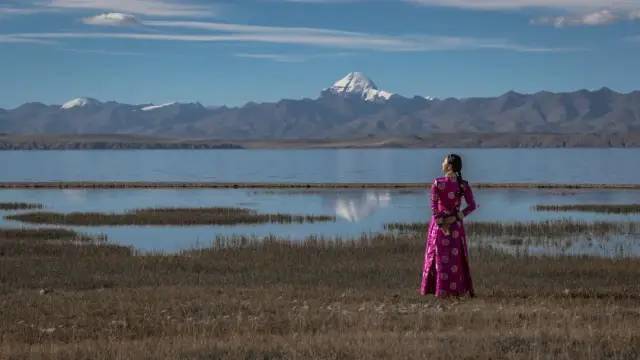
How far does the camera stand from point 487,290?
1997 cm

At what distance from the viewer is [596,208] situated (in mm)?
57938

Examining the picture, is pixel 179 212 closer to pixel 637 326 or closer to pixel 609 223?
pixel 609 223

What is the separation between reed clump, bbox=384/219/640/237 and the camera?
41.2 meters

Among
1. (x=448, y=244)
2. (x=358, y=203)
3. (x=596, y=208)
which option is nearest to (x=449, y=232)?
(x=448, y=244)

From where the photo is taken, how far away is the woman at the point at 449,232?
17266mm

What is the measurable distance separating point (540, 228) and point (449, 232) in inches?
1037

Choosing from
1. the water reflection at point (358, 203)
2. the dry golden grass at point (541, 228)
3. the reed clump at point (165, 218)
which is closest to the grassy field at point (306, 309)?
the dry golden grass at point (541, 228)

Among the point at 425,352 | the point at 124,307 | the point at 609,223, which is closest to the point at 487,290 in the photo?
the point at 124,307

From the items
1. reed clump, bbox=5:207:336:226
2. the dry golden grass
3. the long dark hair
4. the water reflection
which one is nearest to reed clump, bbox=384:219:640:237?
the dry golden grass

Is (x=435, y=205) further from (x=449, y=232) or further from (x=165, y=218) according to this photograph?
(x=165, y=218)

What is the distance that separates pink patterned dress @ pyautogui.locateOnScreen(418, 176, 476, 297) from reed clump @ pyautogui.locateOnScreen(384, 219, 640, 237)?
23.0 metres

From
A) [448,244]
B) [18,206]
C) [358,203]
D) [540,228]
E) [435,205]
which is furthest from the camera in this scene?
[358,203]

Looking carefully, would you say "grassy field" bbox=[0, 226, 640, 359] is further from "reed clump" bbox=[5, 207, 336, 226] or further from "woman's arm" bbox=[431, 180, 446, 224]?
"reed clump" bbox=[5, 207, 336, 226]

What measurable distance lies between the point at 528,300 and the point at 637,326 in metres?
4.02
